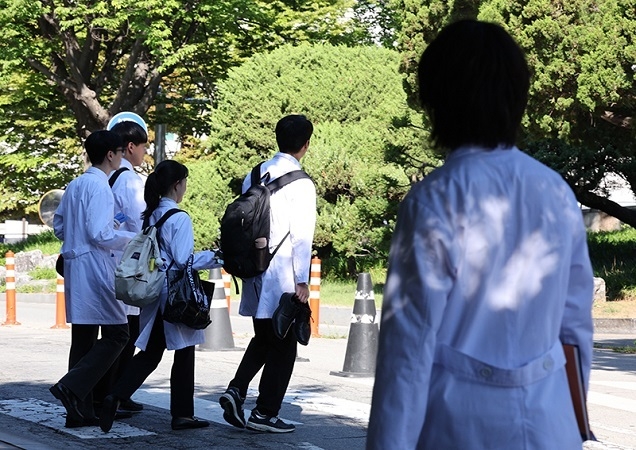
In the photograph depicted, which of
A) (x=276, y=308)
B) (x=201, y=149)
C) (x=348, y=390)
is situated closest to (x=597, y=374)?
(x=348, y=390)

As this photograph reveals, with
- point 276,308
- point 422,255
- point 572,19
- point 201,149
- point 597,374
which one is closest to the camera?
point 422,255

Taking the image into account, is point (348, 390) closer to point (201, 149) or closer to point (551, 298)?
point (551, 298)

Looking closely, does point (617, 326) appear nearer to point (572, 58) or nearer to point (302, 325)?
point (572, 58)

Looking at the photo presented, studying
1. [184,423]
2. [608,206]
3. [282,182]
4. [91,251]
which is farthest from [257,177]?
[608,206]

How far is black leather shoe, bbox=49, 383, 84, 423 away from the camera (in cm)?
709

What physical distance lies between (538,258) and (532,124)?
16.5 m

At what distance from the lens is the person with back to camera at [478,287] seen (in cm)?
256

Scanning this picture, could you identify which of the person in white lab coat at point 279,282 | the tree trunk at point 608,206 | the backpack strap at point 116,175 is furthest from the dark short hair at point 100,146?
the tree trunk at point 608,206

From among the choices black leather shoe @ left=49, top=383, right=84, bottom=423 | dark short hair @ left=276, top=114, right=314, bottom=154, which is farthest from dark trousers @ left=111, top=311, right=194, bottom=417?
dark short hair @ left=276, top=114, right=314, bottom=154

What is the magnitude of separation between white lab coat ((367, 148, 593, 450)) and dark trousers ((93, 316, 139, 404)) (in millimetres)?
5309

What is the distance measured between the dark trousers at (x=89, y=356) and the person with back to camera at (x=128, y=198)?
0.27 metres

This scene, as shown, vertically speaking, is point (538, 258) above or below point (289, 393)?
above

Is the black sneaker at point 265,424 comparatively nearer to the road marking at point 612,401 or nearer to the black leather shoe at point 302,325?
the black leather shoe at point 302,325

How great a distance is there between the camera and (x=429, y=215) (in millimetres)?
2596
